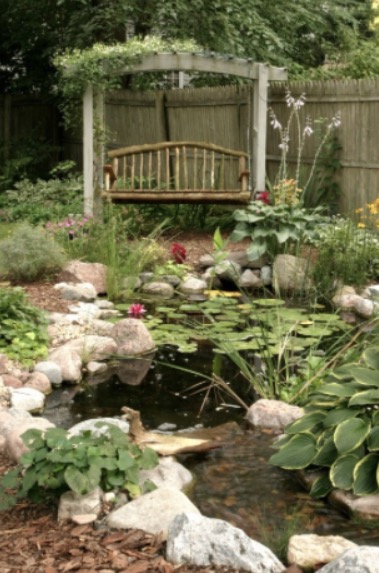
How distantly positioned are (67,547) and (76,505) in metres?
0.32

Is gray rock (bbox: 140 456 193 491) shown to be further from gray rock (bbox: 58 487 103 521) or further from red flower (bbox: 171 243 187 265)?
red flower (bbox: 171 243 187 265)

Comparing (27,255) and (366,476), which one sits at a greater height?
(27,255)

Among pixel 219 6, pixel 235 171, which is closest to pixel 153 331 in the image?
pixel 235 171

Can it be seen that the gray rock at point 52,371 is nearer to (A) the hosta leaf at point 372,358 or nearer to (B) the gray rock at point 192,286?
(A) the hosta leaf at point 372,358

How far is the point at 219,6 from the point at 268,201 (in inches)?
181

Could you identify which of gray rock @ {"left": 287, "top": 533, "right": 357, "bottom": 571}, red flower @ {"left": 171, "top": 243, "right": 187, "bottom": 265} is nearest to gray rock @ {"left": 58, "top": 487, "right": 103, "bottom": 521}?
gray rock @ {"left": 287, "top": 533, "right": 357, "bottom": 571}

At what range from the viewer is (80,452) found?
414cm

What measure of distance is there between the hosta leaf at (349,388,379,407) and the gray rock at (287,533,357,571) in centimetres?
80

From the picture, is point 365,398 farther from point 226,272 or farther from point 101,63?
point 101,63

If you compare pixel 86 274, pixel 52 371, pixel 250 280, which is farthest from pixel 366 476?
pixel 250 280

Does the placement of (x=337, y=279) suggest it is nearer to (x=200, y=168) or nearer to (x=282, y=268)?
(x=282, y=268)

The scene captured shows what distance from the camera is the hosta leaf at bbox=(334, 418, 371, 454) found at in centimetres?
446

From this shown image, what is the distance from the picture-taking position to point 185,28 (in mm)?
14602

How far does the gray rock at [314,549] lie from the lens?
3789mm
